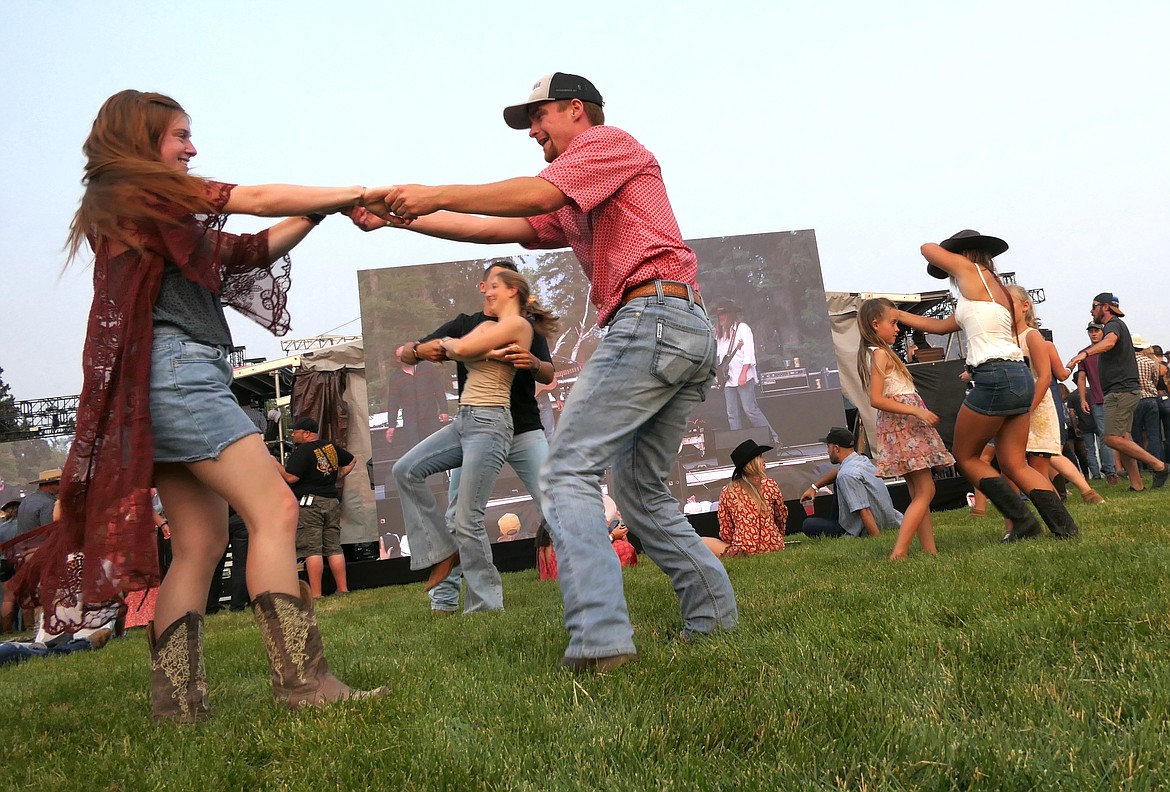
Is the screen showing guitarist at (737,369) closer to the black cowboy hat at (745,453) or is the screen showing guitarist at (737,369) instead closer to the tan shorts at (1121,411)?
the black cowboy hat at (745,453)

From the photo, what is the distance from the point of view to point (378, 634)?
15.3 ft

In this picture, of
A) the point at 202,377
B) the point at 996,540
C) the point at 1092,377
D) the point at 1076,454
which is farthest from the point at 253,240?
the point at 1076,454

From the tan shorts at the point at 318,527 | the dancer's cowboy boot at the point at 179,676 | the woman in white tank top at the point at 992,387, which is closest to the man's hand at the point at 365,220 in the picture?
the dancer's cowboy boot at the point at 179,676

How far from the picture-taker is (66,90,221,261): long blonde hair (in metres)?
2.62

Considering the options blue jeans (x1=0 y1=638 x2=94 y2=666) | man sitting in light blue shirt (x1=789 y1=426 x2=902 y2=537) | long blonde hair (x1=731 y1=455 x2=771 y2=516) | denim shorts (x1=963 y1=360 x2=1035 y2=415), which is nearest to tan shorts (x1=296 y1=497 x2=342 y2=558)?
blue jeans (x1=0 y1=638 x2=94 y2=666)

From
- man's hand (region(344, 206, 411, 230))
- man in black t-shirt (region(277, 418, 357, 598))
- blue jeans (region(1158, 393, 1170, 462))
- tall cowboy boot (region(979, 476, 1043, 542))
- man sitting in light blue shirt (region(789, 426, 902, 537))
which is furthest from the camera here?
blue jeans (region(1158, 393, 1170, 462))

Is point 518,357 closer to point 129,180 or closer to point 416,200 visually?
point 416,200

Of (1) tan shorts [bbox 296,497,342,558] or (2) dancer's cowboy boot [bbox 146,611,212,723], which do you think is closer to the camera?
(2) dancer's cowboy boot [bbox 146,611,212,723]

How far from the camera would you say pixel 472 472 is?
5305 mm

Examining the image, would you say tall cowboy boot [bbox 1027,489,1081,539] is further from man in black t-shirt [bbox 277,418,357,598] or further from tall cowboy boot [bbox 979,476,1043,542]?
man in black t-shirt [bbox 277,418,357,598]

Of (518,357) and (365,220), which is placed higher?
(365,220)

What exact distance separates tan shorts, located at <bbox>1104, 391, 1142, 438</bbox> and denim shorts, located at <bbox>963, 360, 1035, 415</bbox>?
6.10m

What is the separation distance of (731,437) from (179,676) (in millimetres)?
10240

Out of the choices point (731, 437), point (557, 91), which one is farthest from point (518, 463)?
point (731, 437)
